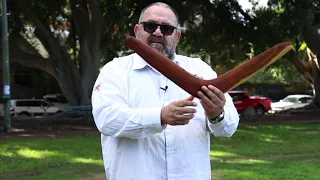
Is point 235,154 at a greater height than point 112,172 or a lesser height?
lesser

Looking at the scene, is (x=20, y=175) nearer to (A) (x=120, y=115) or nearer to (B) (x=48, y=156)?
(B) (x=48, y=156)

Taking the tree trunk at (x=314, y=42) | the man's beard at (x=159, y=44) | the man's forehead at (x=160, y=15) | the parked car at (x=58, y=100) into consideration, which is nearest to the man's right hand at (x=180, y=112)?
the man's beard at (x=159, y=44)

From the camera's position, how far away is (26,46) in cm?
2219

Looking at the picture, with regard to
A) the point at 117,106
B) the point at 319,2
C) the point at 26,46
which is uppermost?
the point at 319,2

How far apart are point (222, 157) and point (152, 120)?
25.0ft

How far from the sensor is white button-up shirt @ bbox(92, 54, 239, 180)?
2393 millimetres

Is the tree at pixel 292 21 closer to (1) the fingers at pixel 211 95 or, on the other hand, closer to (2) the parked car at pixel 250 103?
(2) the parked car at pixel 250 103

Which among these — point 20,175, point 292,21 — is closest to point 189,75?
point 20,175

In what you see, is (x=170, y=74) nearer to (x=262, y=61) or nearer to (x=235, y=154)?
(x=262, y=61)

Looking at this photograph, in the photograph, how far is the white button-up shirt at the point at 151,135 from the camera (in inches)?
94.2

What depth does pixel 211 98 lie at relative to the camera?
7.07 ft

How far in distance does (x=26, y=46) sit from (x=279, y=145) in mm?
14651

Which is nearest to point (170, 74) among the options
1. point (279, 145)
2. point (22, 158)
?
point (22, 158)

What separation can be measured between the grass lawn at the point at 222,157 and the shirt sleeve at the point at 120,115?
17.1 feet
